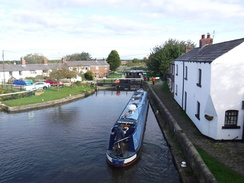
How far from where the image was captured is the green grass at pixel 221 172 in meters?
8.96

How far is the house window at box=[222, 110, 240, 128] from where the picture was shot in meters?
13.0

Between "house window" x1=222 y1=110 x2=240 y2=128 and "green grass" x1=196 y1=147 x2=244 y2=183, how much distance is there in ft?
10.2

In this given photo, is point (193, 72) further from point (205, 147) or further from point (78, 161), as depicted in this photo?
point (78, 161)

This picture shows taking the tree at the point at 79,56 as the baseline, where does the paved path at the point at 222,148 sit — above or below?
below

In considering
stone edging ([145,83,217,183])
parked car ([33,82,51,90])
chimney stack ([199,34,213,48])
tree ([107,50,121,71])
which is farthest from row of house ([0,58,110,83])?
stone edging ([145,83,217,183])

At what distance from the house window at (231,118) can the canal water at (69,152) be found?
4267mm

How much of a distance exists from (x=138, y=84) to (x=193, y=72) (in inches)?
1171

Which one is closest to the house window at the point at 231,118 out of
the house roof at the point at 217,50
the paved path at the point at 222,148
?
the paved path at the point at 222,148

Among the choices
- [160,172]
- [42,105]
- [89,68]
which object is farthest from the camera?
[89,68]

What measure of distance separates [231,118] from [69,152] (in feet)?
36.2

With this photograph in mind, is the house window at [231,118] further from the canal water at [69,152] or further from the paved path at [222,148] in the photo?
the canal water at [69,152]

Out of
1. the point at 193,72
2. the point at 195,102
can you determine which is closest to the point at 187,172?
the point at 195,102

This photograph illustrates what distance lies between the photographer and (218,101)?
1291 centimetres

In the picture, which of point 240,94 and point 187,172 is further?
point 240,94
